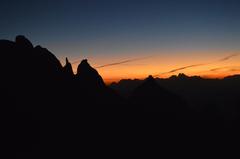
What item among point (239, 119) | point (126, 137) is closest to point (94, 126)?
point (126, 137)

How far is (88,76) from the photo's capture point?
10400 cm

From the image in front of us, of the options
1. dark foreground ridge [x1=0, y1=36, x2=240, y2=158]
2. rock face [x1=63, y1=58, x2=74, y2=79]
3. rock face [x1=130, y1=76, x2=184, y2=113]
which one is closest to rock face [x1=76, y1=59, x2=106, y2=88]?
dark foreground ridge [x1=0, y1=36, x2=240, y2=158]

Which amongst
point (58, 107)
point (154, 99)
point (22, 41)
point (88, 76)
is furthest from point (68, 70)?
point (154, 99)

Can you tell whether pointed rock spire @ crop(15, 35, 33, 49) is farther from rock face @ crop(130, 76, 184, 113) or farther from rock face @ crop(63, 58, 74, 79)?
rock face @ crop(130, 76, 184, 113)

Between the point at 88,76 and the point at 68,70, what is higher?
the point at 68,70

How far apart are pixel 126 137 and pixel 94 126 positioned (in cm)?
1152

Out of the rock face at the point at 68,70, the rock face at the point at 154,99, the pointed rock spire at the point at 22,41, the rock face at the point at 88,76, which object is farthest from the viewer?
the rock face at the point at 154,99

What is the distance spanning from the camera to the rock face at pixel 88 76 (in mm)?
101562

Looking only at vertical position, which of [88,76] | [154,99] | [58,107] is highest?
[88,76]

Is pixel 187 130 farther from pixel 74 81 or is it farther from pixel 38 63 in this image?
pixel 38 63

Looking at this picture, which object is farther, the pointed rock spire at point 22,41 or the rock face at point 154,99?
the rock face at point 154,99

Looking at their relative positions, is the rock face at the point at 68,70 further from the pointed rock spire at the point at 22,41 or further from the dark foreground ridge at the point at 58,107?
the pointed rock spire at the point at 22,41

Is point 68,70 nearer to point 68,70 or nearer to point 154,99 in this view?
point 68,70

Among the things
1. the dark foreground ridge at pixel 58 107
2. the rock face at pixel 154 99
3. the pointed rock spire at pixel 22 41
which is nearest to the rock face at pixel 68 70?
the dark foreground ridge at pixel 58 107
